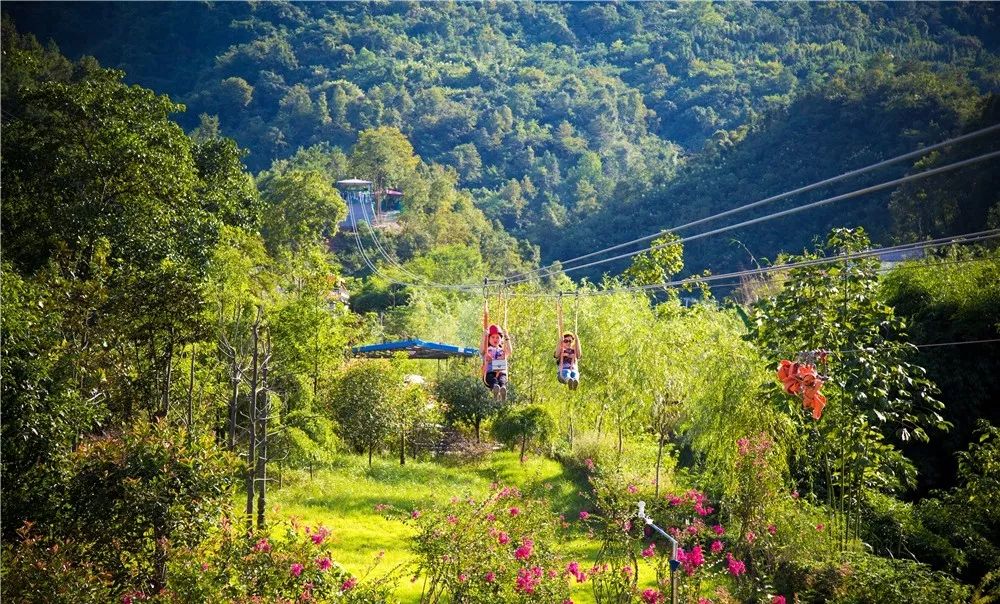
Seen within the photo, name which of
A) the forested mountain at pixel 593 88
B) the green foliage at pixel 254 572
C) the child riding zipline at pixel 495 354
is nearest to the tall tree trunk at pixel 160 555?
the green foliage at pixel 254 572

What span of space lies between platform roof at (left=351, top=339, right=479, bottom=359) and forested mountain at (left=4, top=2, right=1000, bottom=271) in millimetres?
Result: 21223

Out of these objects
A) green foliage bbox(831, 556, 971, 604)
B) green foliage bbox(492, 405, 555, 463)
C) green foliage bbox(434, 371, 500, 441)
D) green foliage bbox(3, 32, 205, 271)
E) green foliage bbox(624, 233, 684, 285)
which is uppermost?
green foliage bbox(3, 32, 205, 271)

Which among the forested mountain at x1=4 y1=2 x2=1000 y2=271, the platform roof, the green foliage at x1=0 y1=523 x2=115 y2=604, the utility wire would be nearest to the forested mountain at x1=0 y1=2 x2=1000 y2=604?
the green foliage at x1=0 y1=523 x2=115 y2=604

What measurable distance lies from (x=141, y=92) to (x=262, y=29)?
337 feet

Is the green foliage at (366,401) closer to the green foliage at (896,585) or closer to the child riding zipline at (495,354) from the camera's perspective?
the child riding zipline at (495,354)

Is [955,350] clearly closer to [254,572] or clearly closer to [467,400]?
[467,400]

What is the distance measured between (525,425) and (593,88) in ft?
269

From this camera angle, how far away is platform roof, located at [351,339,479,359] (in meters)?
22.9

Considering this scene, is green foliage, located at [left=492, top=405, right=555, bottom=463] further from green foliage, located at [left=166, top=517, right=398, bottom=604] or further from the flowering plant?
green foliage, located at [left=166, top=517, right=398, bottom=604]

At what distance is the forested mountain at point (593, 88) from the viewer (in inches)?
2025

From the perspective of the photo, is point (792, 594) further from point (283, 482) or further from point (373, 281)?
point (373, 281)

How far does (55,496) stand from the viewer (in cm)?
817

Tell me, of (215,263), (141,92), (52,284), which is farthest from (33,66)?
(52,284)

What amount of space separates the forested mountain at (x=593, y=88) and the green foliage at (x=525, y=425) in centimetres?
2195
